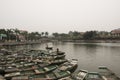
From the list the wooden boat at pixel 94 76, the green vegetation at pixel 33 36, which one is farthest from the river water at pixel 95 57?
the green vegetation at pixel 33 36

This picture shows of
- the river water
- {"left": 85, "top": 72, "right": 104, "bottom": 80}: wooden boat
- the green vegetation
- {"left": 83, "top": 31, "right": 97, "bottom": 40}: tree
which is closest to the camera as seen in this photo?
{"left": 85, "top": 72, "right": 104, "bottom": 80}: wooden boat

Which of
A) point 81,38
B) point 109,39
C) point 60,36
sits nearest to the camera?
point 109,39

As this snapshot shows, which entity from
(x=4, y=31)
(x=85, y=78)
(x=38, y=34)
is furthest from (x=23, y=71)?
(x=38, y=34)

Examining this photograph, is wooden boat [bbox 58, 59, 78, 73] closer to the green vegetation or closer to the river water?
the river water

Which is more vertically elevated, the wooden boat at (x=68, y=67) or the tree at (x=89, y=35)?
the tree at (x=89, y=35)

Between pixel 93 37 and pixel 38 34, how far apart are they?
53.2m

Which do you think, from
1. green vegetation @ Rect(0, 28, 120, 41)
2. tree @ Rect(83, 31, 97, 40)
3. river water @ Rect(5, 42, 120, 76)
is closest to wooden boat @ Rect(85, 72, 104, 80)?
river water @ Rect(5, 42, 120, 76)

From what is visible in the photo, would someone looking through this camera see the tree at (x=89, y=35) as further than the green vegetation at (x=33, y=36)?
Yes

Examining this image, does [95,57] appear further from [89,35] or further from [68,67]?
[89,35]

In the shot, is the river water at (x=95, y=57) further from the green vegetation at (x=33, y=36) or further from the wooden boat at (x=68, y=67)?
the green vegetation at (x=33, y=36)

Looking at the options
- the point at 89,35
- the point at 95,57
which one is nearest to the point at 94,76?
the point at 95,57

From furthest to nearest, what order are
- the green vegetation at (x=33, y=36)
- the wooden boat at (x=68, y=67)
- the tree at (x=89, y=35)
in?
the tree at (x=89, y=35)
the green vegetation at (x=33, y=36)
the wooden boat at (x=68, y=67)

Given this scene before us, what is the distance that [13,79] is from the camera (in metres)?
16.5

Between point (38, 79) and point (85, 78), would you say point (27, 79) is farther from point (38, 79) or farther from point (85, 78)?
point (85, 78)
